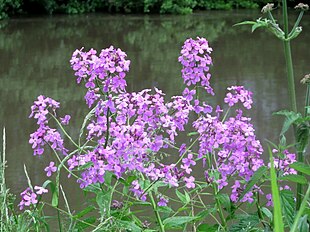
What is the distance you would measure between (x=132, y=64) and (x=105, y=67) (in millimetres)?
8584

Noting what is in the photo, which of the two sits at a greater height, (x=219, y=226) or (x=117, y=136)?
(x=117, y=136)

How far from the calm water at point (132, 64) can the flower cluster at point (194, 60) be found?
235cm

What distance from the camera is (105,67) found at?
5.56 ft

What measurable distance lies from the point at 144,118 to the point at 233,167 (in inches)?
10.8

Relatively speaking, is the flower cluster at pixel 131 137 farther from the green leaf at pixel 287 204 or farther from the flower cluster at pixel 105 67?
the green leaf at pixel 287 204

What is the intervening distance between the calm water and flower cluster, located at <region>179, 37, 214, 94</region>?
2.35 meters

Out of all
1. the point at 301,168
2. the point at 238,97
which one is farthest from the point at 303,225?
the point at 238,97

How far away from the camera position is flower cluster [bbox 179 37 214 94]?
6.23 ft

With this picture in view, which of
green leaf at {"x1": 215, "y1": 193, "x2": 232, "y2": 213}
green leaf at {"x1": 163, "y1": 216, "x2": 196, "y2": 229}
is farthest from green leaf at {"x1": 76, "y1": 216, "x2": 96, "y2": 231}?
green leaf at {"x1": 215, "y1": 193, "x2": 232, "y2": 213}

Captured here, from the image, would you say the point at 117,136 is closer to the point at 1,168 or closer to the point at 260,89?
the point at 1,168

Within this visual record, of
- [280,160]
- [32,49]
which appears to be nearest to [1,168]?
[280,160]

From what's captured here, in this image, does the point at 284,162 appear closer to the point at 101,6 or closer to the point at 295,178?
the point at 295,178

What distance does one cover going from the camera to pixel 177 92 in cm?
769

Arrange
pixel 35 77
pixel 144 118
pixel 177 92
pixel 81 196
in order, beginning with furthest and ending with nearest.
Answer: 1. pixel 35 77
2. pixel 177 92
3. pixel 81 196
4. pixel 144 118
